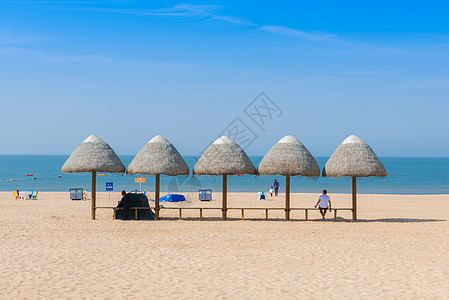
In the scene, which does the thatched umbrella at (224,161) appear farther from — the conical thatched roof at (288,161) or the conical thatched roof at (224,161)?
the conical thatched roof at (288,161)

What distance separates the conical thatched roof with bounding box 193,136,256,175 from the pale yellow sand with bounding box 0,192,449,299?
193 centimetres

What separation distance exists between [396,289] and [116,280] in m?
5.02

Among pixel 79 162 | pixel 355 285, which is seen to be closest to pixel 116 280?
pixel 355 285

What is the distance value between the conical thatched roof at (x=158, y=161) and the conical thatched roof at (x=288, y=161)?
10.3 ft

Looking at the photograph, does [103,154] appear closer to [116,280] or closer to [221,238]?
[221,238]

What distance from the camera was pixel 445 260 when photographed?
11219 millimetres

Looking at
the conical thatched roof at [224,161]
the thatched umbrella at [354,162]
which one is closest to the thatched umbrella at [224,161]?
the conical thatched roof at [224,161]

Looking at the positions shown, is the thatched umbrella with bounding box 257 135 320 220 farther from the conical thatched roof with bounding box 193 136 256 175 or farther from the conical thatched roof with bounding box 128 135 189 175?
the conical thatched roof with bounding box 128 135 189 175

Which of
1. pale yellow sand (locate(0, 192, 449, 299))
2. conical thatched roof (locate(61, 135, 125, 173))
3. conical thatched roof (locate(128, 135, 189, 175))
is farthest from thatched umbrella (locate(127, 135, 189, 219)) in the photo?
pale yellow sand (locate(0, 192, 449, 299))

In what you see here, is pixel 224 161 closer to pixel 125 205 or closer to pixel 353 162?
pixel 125 205

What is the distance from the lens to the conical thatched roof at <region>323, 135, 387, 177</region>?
17.9 m

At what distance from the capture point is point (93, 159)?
1839 centimetres

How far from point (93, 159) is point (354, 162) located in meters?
9.68

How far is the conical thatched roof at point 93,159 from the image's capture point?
59.8ft
